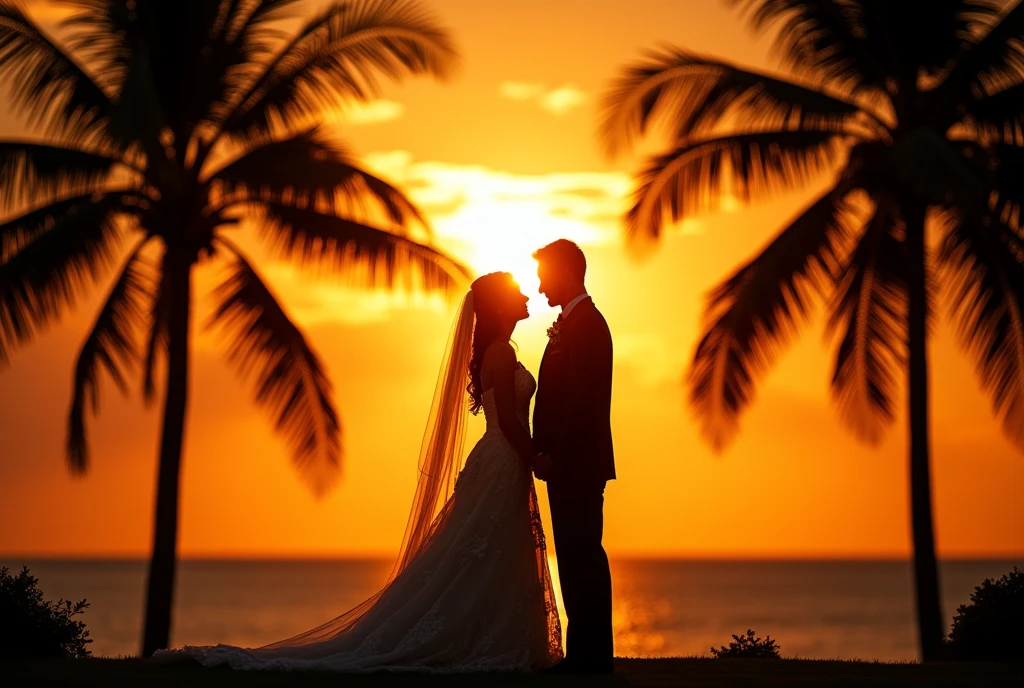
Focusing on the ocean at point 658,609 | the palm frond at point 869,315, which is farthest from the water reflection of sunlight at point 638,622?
the palm frond at point 869,315

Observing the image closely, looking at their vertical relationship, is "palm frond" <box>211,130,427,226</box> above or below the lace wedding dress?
above

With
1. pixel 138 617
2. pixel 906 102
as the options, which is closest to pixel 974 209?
pixel 906 102

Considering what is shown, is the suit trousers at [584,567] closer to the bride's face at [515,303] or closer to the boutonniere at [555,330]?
the boutonniere at [555,330]

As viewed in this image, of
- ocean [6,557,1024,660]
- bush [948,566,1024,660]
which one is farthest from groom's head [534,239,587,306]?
ocean [6,557,1024,660]

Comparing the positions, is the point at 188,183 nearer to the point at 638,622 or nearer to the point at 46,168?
the point at 46,168

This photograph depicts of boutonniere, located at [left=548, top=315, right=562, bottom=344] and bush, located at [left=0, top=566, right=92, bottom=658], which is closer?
boutonniere, located at [left=548, top=315, right=562, bottom=344]

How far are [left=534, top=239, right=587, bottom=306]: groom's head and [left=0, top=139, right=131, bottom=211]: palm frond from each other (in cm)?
860

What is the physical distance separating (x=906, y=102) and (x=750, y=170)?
1936 mm

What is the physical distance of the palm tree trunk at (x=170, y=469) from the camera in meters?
15.9

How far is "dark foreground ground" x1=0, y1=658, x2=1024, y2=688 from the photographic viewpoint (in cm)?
798

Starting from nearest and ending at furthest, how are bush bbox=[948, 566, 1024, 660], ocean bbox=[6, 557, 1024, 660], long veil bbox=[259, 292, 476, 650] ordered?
long veil bbox=[259, 292, 476, 650], bush bbox=[948, 566, 1024, 660], ocean bbox=[6, 557, 1024, 660]

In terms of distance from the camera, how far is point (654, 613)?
8338 centimetres

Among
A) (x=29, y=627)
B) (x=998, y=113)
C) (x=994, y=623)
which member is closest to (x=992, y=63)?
(x=998, y=113)

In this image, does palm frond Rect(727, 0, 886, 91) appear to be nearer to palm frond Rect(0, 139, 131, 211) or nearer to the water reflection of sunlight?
palm frond Rect(0, 139, 131, 211)
